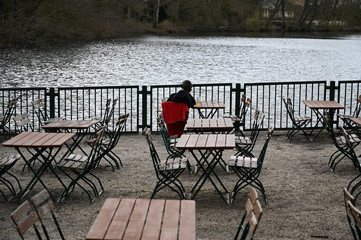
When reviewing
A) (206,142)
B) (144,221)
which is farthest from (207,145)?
(144,221)

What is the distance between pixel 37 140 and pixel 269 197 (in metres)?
3.45

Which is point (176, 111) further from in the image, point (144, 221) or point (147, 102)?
point (147, 102)

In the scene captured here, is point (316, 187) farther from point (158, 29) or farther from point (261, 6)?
point (261, 6)

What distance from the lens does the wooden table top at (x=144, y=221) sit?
471cm

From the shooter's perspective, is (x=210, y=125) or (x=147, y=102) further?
(x=147, y=102)

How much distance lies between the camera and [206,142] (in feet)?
27.7

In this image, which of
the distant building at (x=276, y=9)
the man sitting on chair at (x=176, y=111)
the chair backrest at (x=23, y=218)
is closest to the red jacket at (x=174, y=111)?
the man sitting on chair at (x=176, y=111)

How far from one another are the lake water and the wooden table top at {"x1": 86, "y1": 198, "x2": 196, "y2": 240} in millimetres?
29339

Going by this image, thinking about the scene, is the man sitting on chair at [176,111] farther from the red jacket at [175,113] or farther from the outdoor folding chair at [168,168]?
the outdoor folding chair at [168,168]

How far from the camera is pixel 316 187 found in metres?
9.31

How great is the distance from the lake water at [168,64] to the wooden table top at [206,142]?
1038 inches

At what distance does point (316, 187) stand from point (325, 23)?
109 m

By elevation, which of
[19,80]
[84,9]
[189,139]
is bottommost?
[19,80]

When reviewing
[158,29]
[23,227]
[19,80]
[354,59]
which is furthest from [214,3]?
[23,227]
